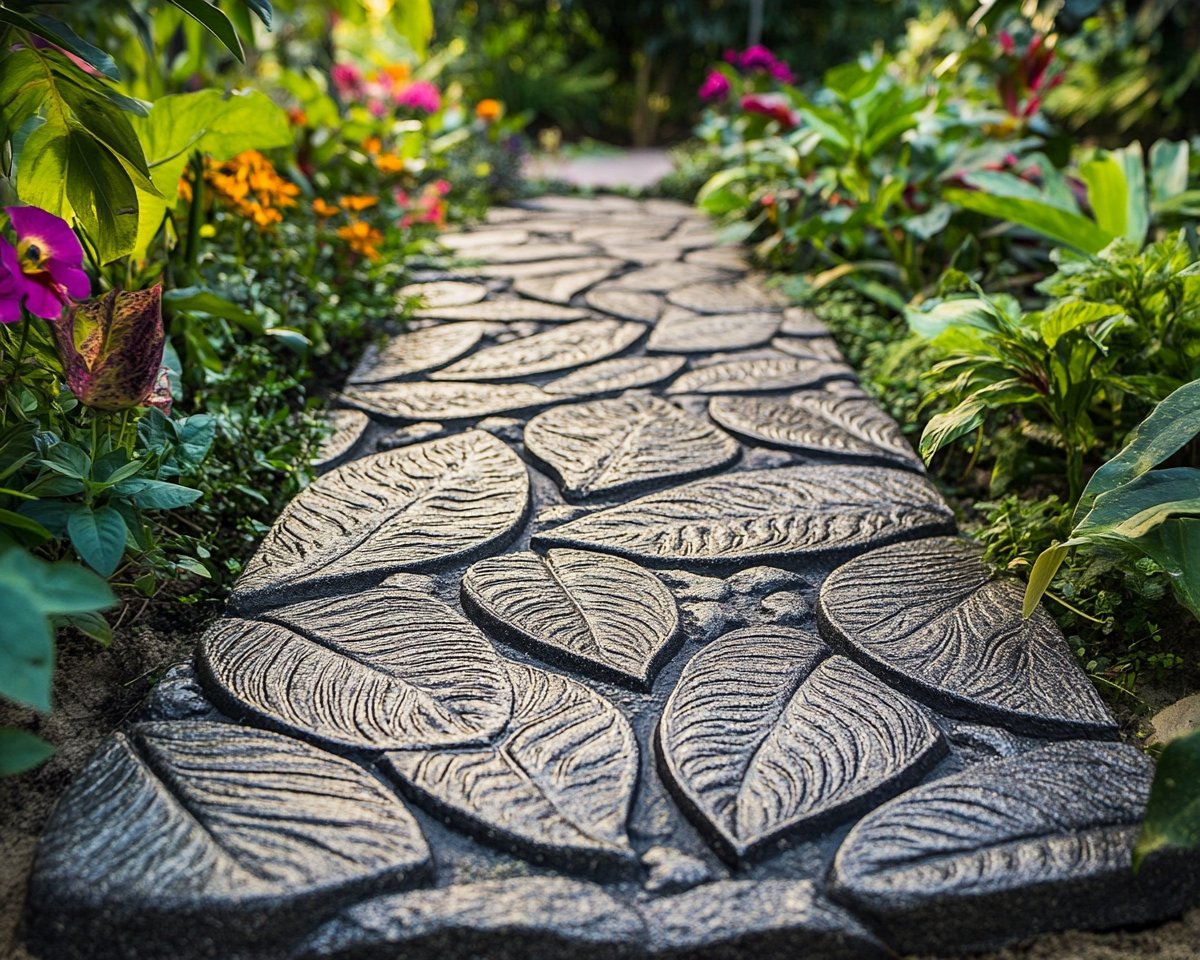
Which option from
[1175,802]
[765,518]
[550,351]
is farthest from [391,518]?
[1175,802]

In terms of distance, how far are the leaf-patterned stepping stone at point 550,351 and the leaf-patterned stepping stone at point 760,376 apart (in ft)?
0.97

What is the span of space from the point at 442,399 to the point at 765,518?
3.00ft

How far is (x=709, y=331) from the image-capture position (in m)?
2.95

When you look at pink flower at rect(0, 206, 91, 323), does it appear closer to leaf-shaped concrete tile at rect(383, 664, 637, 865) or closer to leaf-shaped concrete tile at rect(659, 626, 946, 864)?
leaf-shaped concrete tile at rect(383, 664, 637, 865)

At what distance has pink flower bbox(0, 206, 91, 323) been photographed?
1.25 m

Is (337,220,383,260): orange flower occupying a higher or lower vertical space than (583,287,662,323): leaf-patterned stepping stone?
higher

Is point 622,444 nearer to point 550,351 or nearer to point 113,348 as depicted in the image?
point 550,351

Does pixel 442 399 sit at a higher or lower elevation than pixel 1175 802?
higher

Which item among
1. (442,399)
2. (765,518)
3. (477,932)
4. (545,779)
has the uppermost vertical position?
(442,399)

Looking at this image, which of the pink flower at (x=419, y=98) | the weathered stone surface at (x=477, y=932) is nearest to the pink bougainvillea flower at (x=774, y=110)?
the pink flower at (x=419, y=98)

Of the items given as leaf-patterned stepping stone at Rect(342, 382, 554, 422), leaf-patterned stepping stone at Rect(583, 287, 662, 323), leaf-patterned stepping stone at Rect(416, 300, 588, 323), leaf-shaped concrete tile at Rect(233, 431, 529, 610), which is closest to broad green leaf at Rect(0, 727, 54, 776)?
leaf-shaped concrete tile at Rect(233, 431, 529, 610)

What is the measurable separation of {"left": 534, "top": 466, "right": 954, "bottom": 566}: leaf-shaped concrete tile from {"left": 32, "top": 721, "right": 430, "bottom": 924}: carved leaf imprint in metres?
0.68

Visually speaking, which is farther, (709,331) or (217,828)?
(709,331)

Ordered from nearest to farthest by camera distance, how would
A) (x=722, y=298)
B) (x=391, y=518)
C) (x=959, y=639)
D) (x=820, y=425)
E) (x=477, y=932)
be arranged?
(x=477, y=932), (x=959, y=639), (x=391, y=518), (x=820, y=425), (x=722, y=298)
